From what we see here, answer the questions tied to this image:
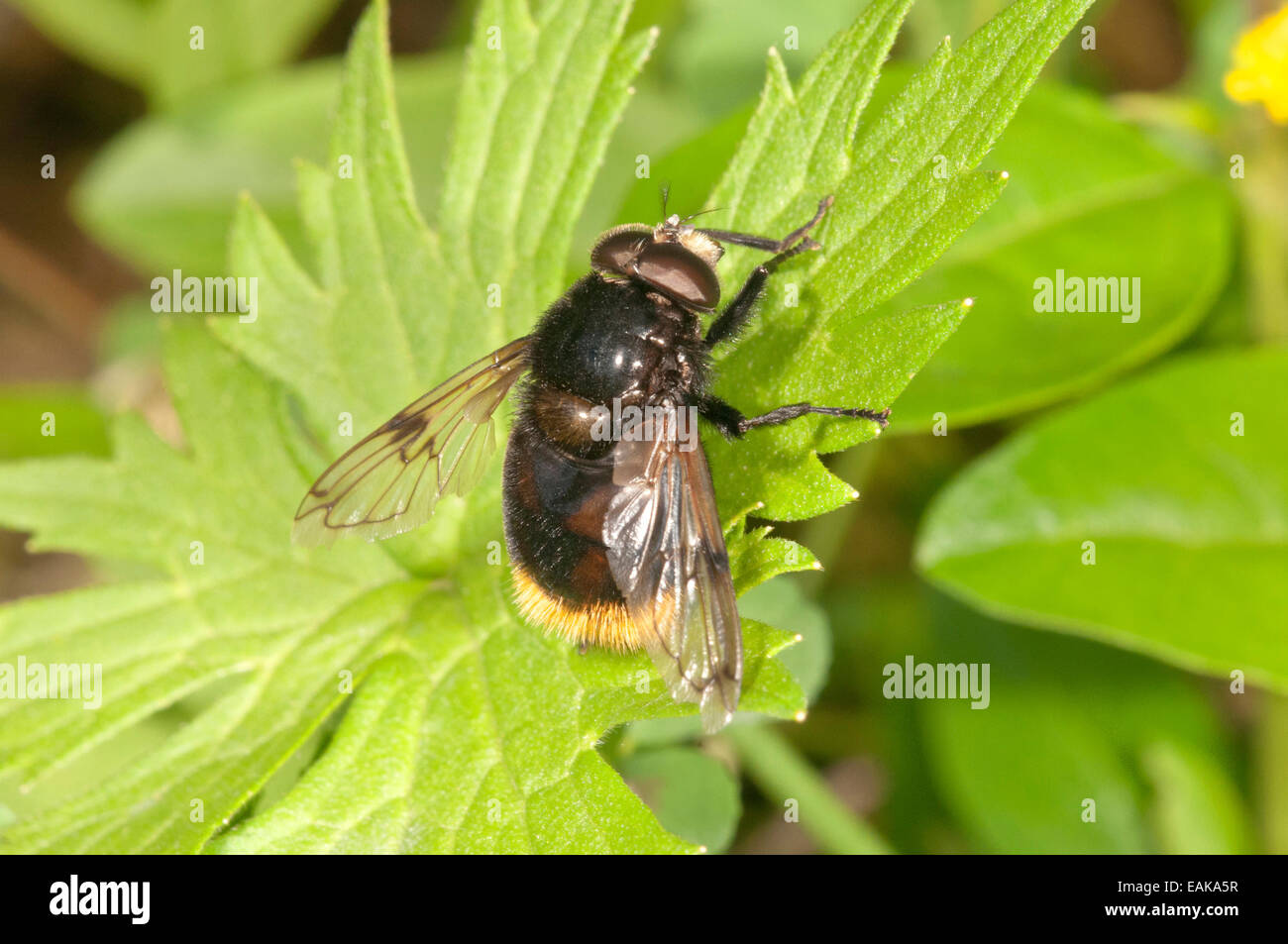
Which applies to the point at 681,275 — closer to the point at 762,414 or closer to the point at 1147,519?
the point at 762,414

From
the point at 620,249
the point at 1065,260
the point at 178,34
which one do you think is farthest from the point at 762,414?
the point at 178,34

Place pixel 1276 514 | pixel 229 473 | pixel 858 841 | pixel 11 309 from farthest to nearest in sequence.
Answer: pixel 11 309, pixel 858 841, pixel 1276 514, pixel 229 473

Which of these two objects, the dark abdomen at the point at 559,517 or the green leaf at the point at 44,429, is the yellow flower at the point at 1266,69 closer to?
Result: the dark abdomen at the point at 559,517

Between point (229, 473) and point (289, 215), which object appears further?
point (289, 215)

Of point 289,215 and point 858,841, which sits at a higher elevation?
point 289,215

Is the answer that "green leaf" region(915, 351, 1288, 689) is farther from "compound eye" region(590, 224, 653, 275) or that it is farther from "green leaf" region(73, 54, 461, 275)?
"green leaf" region(73, 54, 461, 275)

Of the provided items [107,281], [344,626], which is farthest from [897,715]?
[107,281]

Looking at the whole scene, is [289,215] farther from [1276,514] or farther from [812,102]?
[1276,514]
